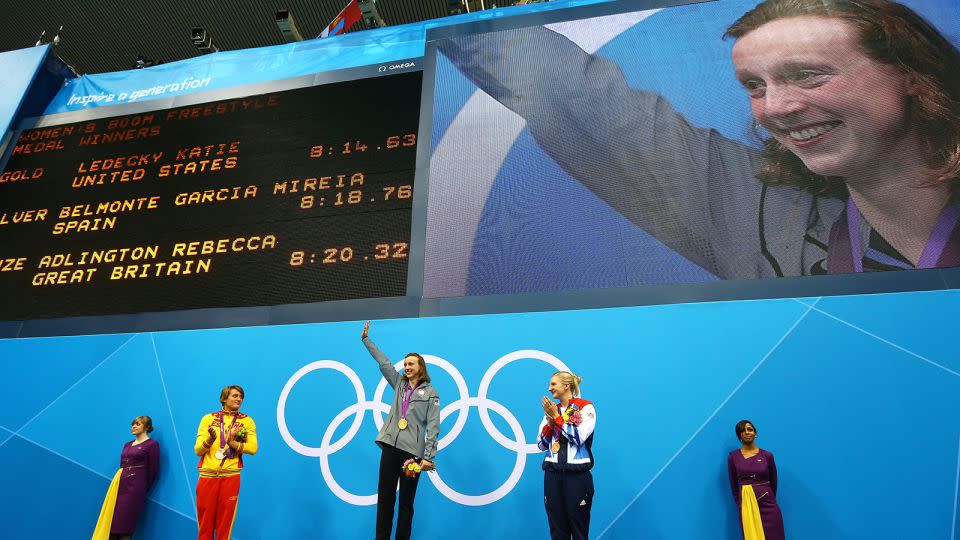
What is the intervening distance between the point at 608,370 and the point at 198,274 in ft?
12.7

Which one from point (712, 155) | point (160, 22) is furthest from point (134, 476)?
point (160, 22)

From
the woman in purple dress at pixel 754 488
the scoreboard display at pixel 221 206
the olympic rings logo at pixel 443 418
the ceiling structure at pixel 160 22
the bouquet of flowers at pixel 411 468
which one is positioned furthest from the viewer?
the ceiling structure at pixel 160 22

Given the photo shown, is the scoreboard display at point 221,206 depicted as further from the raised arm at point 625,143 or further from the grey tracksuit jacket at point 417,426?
the grey tracksuit jacket at point 417,426

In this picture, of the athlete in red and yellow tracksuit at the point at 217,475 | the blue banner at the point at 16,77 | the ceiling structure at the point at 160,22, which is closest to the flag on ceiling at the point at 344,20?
the ceiling structure at the point at 160,22

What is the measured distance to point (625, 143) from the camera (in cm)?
556

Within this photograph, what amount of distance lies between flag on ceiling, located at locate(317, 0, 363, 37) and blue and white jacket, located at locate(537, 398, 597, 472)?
5927 mm

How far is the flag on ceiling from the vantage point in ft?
25.0

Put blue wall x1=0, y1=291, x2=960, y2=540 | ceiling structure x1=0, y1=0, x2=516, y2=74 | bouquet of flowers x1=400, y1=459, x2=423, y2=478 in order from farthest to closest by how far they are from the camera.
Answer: ceiling structure x1=0, y1=0, x2=516, y2=74, blue wall x1=0, y1=291, x2=960, y2=540, bouquet of flowers x1=400, y1=459, x2=423, y2=478

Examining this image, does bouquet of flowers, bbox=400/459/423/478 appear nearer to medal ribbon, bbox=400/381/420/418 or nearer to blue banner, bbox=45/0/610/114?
medal ribbon, bbox=400/381/420/418

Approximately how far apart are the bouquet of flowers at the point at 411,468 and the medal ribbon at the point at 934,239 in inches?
141

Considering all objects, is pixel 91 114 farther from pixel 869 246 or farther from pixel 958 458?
pixel 958 458

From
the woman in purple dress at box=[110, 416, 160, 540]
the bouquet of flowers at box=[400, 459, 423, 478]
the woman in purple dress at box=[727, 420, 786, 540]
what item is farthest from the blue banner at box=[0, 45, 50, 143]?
the woman in purple dress at box=[727, 420, 786, 540]

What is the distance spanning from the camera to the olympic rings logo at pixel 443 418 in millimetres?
4594

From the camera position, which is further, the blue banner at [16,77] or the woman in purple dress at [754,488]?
the blue banner at [16,77]
